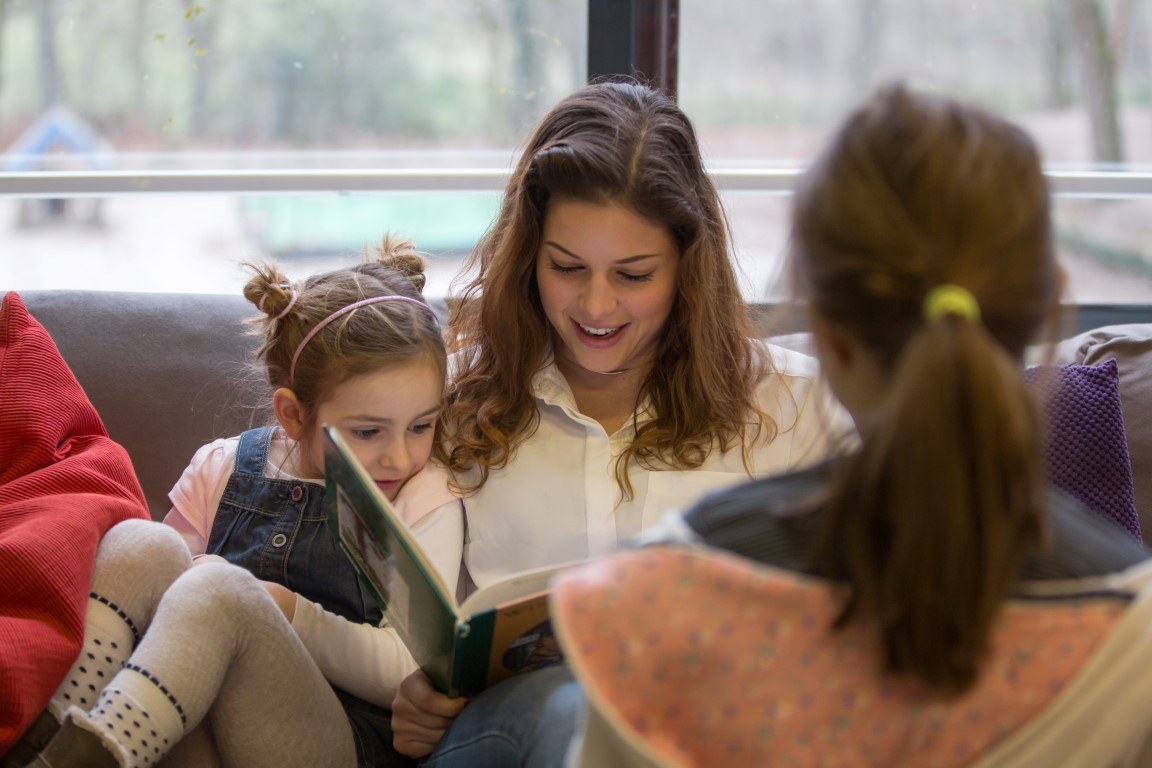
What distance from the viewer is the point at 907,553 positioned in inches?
30.5

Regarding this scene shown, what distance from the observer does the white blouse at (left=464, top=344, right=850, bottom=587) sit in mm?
1609

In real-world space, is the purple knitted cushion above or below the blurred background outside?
below

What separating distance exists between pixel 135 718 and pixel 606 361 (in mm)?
777

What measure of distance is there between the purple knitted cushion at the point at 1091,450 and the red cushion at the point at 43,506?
1.38m

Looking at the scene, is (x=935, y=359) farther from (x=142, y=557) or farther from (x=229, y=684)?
(x=142, y=557)

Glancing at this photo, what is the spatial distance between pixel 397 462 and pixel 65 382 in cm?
54

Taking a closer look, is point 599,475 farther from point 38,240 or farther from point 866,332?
point 38,240

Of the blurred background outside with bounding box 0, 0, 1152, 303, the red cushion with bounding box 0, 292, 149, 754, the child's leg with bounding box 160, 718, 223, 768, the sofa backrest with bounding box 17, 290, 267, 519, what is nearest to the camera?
the red cushion with bounding box 0, 292, 149, 754

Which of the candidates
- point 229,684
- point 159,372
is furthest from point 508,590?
point 159,372

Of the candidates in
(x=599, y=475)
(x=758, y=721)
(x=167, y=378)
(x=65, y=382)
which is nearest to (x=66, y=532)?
(x=65, y=382)

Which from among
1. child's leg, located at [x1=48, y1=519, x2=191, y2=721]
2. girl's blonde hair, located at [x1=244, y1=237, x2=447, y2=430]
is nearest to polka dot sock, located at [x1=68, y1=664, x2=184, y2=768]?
child's leg, located at [x1=48, y1=519, x2=191, y2=721]

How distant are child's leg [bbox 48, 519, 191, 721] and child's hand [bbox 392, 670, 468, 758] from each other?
341 mm

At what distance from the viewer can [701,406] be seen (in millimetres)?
1638

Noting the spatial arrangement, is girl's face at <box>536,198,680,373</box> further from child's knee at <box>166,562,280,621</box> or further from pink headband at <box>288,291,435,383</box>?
child's knee at <box>166,562,280,621</box>
